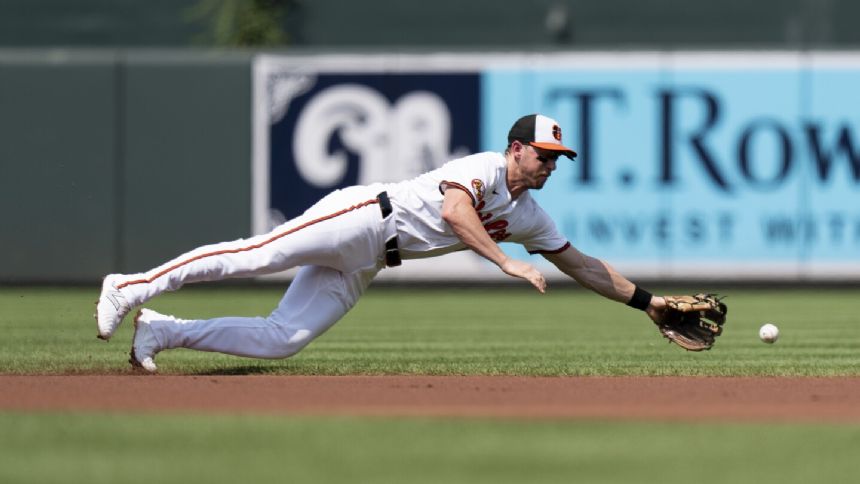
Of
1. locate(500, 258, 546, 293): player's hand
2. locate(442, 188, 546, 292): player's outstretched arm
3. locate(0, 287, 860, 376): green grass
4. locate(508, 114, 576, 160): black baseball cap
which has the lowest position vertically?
locate(0, 287, 860, 376): green grass

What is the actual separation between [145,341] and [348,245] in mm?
1183

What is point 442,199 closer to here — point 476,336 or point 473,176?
point 473,176

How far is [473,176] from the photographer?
7.42 metres

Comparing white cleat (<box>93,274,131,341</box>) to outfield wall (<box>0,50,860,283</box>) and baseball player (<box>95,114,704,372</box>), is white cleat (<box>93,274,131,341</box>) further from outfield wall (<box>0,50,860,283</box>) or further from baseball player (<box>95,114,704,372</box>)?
outfield wall (<box>0,50,860,283</box>)

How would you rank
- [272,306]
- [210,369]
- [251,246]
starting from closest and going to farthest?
[251,246]
[210,369]
[272,306]

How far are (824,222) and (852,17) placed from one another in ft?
13.9

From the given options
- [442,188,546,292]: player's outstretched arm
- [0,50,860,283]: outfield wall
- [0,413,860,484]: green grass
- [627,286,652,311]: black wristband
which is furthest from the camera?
[0,50,860,283]: outfield wall

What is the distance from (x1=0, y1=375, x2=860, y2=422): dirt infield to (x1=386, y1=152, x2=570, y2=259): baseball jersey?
68 cm

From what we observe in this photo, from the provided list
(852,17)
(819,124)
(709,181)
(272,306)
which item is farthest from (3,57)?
(852,17)

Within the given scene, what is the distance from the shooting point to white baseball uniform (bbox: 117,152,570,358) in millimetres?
7348

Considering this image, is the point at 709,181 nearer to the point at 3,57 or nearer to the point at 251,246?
the point at 3,57

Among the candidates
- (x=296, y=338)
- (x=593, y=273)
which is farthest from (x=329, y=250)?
(x=593, y=273)

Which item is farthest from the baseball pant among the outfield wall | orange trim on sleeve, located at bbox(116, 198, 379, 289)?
the outfield wall

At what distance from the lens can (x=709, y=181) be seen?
56.8 ft
